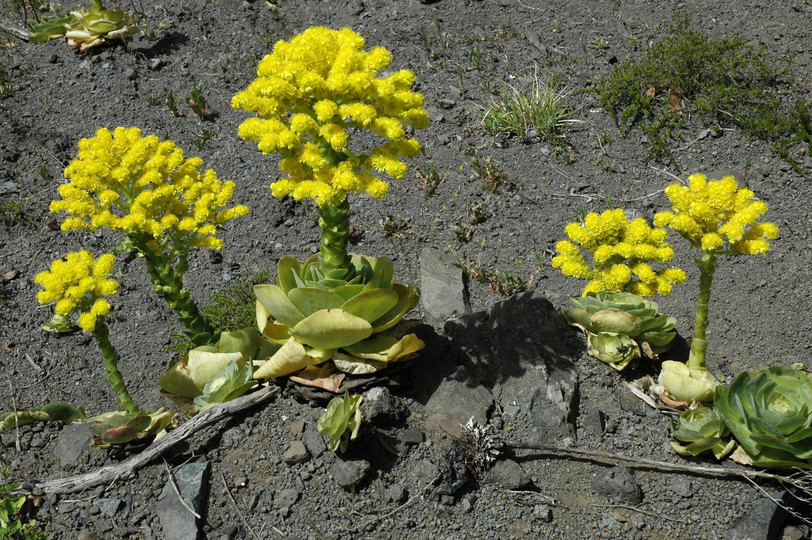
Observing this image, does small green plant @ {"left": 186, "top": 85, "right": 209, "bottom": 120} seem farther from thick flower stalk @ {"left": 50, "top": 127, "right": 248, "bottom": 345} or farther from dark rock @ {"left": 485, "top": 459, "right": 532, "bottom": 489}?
dark rock @ {"left": 485, "top": 459, "right": 532, "bottom": 489}

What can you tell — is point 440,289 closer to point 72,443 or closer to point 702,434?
point 702,434

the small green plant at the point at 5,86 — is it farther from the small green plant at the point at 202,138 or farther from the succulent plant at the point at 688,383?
the succulent plant at the point at 688,383

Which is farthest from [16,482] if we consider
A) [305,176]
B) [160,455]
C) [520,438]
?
[520,438]

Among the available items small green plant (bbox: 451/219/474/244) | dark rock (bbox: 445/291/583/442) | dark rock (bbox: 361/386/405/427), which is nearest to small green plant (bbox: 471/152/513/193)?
small green plant (bbox: 451/219/474/244)

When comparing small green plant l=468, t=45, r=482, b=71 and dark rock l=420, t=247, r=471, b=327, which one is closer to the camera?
dark rock l=420, t=247, r=471, b=327

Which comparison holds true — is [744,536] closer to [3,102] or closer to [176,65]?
[176,65]
